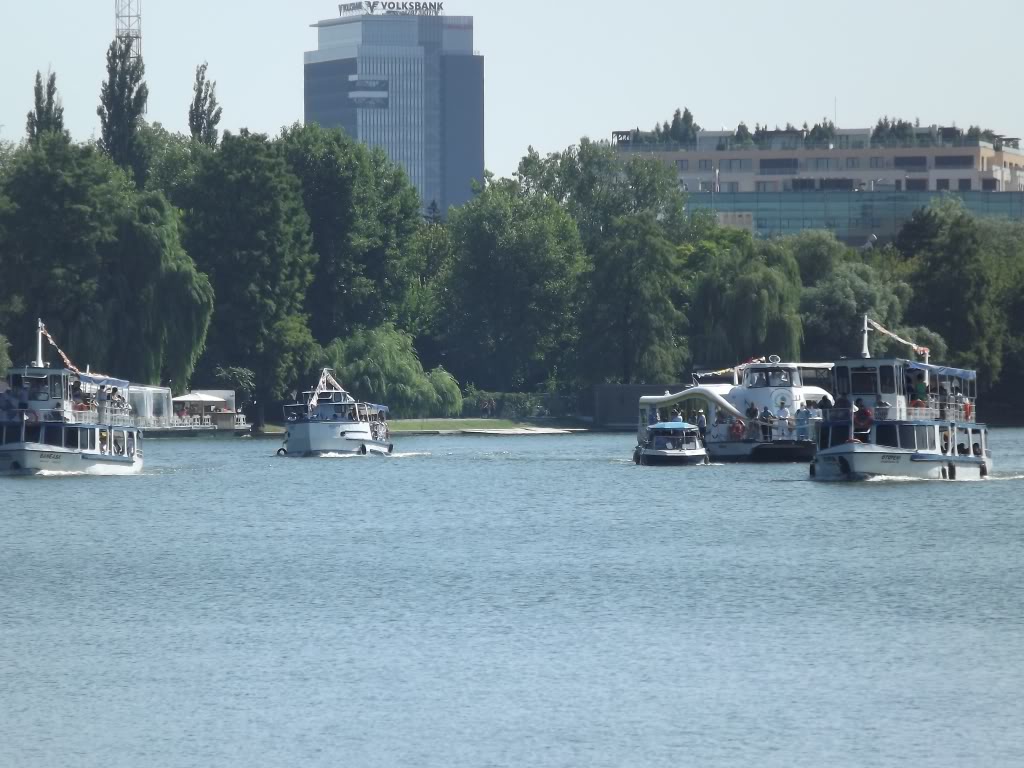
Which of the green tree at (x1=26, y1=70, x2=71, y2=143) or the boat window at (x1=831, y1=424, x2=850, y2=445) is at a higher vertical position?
the green tree at (x1=26, y1=70, x2=71, y2=143)

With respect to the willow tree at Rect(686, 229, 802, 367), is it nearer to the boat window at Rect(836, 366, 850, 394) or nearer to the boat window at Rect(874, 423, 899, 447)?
the boat window at Rect(836, 366, 850, 394)

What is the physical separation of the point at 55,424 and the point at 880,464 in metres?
40.2

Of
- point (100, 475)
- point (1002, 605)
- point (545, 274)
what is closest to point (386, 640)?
point (1002, 605)

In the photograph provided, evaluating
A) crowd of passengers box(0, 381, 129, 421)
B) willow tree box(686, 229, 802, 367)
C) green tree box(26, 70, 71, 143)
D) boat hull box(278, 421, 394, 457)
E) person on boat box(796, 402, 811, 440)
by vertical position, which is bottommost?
boat hull box(278, 421, 394, 457)

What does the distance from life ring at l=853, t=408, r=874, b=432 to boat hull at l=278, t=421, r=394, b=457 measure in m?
43.7

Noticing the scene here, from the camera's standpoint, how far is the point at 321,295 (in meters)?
171

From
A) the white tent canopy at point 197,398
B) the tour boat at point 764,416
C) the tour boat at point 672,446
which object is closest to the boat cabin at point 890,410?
the tour boat at point 672,446

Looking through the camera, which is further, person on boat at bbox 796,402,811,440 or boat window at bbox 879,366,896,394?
person on boat at bbox 796,402,811,440

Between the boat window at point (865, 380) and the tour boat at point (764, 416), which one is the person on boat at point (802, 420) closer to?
the tour boat at point (764, 416)

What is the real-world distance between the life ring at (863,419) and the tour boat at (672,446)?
933 inches

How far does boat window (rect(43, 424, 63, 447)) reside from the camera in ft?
338

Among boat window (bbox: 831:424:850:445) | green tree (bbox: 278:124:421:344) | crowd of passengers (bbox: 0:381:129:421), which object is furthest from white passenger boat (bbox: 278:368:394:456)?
green tree (bbox: 278:124:421:344)

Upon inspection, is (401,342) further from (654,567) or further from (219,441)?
(654,567)

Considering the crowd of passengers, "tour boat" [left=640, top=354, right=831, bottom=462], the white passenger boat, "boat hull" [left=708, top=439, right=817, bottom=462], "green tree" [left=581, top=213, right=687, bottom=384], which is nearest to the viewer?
the crowd of passengers
